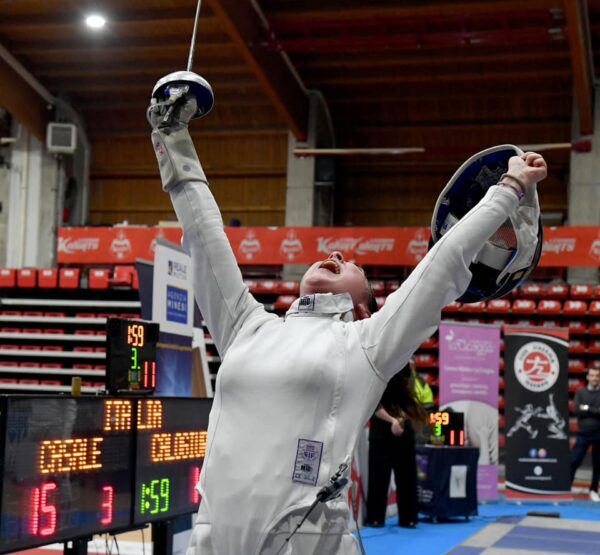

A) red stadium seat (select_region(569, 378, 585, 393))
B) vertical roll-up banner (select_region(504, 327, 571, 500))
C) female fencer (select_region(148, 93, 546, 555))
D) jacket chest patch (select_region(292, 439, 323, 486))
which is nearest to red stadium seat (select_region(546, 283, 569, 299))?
red stadium seat (select_region(569, 378, 585, 393))

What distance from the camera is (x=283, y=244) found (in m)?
16.3

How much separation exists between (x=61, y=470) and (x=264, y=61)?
522 inches

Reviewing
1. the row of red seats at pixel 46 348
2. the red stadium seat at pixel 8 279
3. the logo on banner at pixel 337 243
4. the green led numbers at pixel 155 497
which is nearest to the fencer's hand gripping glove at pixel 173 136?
the green led numbers at pixel 155 497

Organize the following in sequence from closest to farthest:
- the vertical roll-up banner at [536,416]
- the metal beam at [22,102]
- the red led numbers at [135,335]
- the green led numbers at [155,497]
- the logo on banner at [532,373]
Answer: the green led numbers at [155,497] → the red led numbers at [135,335] → the vertical roll-up banner at [536,416] → the logo on banner at [532,373] → the metal beam at [22,102]

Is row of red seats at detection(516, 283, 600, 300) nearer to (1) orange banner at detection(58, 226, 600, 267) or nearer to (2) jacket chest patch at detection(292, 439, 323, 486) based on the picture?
(1) orange banner at detection(58, 226, 600, 267)

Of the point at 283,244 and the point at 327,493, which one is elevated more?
the point at 283,244

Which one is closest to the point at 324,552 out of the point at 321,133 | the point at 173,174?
the point at 173,174

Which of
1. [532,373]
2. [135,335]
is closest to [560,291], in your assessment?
[532,373]

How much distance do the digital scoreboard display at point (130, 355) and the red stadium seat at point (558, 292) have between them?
12.3m

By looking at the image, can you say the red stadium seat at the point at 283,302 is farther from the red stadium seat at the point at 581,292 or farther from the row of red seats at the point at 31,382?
the red stadium seat at the point at 581,292

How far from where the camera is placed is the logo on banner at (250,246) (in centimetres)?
1639

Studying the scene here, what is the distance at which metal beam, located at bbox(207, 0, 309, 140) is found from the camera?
1494cm

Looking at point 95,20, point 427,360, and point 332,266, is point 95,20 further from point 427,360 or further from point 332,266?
point 332,266

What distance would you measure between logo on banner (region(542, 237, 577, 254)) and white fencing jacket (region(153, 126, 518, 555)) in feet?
45.3
